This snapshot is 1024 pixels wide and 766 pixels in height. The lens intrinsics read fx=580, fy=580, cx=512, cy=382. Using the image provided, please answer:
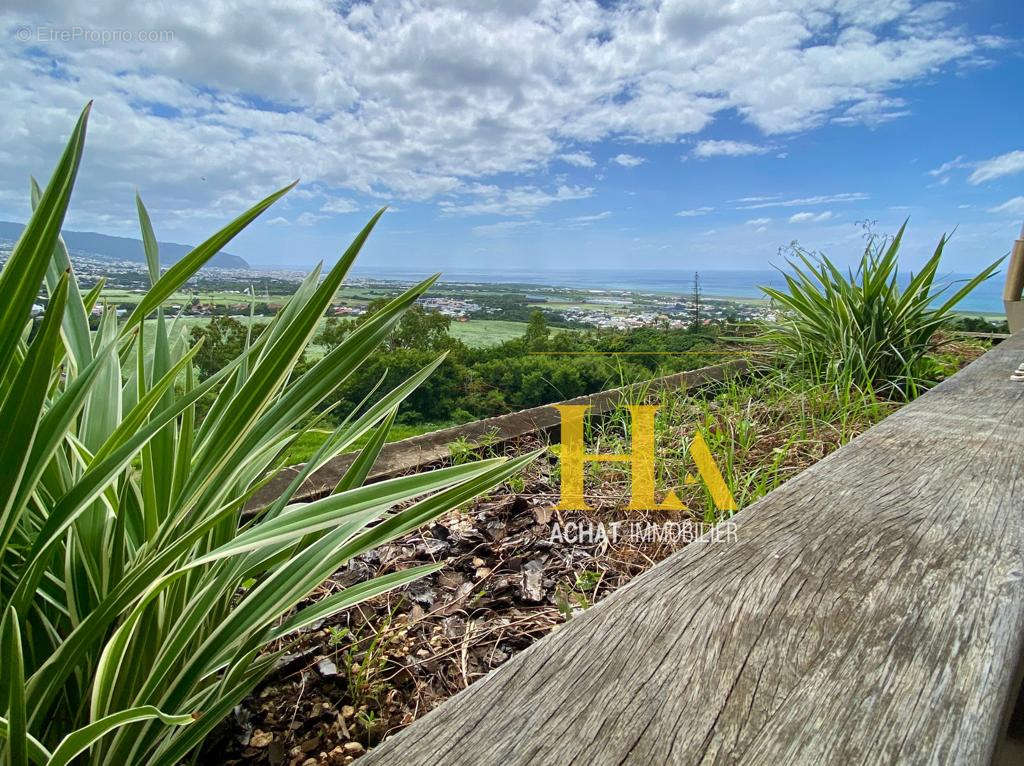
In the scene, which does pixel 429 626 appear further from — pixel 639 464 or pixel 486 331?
pixel 486 331

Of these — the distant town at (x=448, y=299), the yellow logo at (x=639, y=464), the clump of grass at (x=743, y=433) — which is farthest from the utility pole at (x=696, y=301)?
the yellow logo at (x=639, y=464)

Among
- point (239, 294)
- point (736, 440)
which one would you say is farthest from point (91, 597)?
point (736, 440)

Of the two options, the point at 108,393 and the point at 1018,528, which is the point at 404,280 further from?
the point at 1018,528

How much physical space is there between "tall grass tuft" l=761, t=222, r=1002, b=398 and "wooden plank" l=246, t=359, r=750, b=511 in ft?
2.01

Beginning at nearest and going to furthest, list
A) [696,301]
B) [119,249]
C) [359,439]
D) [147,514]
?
1. [147,514]
2. [119,249]
3. [359,439]
4. [696,301]

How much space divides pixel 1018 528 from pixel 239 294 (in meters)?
1.54

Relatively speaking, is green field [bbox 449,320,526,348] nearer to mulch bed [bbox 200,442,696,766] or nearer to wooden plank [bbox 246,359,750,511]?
wooden plank [bbox 246,359,750,511]

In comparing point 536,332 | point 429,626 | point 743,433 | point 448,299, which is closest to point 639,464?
point 743,433

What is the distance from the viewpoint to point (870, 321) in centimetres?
282

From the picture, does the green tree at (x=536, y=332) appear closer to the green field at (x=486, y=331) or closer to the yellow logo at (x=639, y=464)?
the green field at (x=486, y=331)

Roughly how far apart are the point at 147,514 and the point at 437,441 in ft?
4.36

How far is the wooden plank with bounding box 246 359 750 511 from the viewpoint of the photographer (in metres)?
1.60

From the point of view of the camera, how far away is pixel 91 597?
703 millimetres

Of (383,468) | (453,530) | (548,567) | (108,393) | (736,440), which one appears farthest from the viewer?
(736,440)
